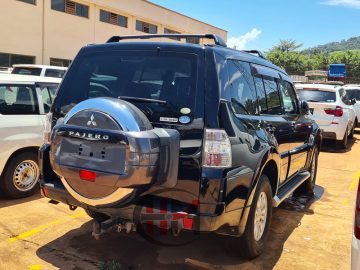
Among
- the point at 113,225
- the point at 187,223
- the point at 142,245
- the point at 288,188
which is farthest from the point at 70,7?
the point at 187,223

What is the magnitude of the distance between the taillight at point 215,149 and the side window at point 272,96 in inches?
52.6

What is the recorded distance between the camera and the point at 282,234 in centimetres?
480

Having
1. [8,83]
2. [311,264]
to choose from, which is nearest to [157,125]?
[311,264]

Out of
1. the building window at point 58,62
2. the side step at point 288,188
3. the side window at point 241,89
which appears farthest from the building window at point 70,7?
the side window at point 241,89

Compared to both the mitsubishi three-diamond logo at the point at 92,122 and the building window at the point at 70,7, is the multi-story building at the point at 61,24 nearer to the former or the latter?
the building window at the point at 70,7

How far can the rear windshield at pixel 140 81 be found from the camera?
3322 millimetres

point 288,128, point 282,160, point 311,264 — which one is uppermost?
point 288,128

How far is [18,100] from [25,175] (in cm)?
103

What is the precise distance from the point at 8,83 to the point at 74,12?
22821 millimetres

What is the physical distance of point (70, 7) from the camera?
26359mm

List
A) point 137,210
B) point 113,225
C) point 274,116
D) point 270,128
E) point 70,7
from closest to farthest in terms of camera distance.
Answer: point 137,210
point 113,225
point 270,128
point 274,116
point 70,7

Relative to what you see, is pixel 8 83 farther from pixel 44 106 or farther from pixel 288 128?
pixel 288 128

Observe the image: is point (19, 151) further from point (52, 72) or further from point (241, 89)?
point (52, 72)

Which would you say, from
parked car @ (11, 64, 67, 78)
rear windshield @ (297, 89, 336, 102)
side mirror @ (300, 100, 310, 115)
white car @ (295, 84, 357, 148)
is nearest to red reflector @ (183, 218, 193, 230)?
side mirror @ (300, 100, 310, 115)
